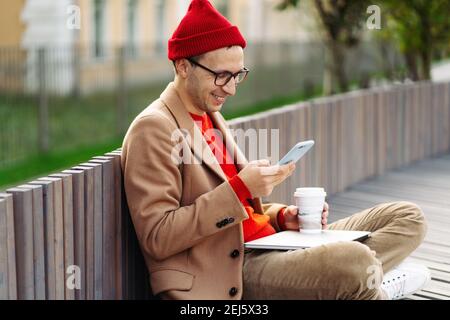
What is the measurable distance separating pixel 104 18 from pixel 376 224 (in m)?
18.6

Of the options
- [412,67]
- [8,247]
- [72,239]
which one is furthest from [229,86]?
[412,67]

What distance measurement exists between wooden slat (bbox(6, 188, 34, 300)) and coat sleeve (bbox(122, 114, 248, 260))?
52 centimetres

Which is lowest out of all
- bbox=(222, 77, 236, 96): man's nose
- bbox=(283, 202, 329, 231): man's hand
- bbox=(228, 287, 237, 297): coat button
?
bbox=(228, 287, 237, 297): coat button

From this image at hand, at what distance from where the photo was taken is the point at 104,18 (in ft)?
74.2

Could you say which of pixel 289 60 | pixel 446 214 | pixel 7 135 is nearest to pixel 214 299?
pixel 446 214

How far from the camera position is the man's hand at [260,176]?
3.84 m

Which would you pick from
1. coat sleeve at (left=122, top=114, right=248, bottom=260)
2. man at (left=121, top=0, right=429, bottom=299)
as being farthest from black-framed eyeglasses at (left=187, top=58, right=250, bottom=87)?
coat sleeve at (left=122, top=114, right=248, bottom=260)

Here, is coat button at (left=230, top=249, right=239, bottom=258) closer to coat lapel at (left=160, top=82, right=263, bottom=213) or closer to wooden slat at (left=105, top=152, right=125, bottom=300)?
coat lapel at (left=160, top=82, right=263, bottom=213)

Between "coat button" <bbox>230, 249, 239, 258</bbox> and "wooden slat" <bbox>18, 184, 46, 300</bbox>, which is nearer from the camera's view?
"wooden slat" <bbox>18, 184, 46, 300</bbox>

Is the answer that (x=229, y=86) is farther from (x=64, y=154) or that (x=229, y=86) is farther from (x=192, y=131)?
(x=64, y=154)

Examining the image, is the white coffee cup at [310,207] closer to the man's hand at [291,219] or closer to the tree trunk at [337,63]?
the man's hand at [291,219]

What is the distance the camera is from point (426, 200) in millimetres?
7418

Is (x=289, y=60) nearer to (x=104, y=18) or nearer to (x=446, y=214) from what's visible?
(x=104, y=18)

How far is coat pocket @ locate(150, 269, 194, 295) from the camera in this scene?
3848 mm
